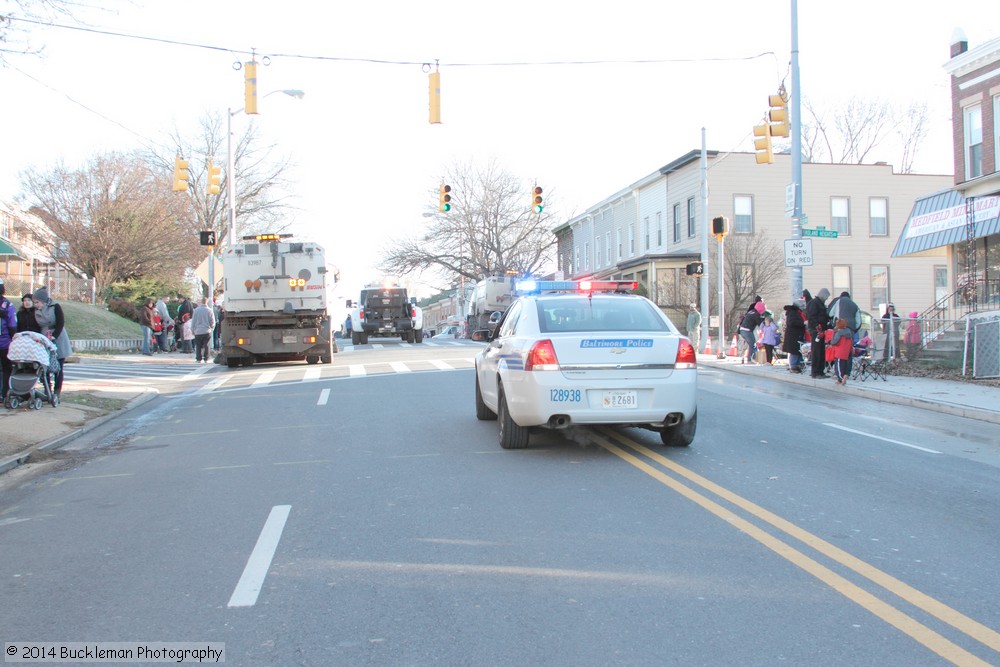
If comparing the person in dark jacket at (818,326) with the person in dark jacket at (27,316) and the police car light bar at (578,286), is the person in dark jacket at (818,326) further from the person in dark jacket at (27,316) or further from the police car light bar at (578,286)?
the person in dark jacket at (27,316)

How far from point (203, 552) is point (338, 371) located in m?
14.4

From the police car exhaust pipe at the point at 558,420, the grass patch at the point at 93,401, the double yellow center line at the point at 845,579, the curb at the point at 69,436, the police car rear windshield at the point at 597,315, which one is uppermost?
the police car rear windshield at the point at 597,315

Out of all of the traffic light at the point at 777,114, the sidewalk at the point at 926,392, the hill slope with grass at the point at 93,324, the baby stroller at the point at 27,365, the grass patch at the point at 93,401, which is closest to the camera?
the baby stroller at the point at 27,365

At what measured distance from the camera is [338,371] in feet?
65.3

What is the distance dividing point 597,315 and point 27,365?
7.91 metres

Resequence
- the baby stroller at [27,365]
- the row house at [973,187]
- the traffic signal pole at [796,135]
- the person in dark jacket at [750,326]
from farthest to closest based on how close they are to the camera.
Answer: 1. the person in dark jacket at [750,326]
2. the row house at [973,187]
3. the traffic signal pole at [796,135]
4. the baby stroller at [27,365]

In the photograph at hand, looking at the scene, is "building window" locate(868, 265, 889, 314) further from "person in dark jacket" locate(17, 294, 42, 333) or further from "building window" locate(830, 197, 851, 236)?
"person in dark jacket" locate(17, 294, 42, 333)

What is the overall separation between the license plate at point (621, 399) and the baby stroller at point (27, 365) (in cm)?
801

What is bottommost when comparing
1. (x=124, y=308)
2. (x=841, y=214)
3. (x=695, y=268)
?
(x=124, y=308)

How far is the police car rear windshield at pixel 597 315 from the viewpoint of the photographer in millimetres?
8789

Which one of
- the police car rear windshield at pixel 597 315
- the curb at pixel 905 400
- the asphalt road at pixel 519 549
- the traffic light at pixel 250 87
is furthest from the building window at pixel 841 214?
the police car rear windshield at pixel 597 315

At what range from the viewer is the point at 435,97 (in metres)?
17.4

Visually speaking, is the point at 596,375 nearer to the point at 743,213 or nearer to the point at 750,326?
the point at 750,326


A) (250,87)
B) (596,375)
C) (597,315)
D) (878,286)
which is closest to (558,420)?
(596,375)
